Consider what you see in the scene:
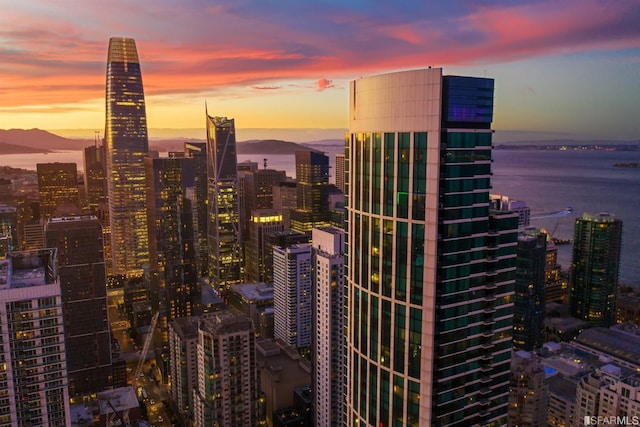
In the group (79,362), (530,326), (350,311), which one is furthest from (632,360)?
(79,362)

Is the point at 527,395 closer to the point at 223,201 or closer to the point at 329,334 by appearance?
the point at 329,334

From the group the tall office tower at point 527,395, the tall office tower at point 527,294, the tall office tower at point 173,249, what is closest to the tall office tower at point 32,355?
the tall office tower at point 527,395

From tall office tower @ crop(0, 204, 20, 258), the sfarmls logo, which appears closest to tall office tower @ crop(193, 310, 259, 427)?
the sfarmls logo

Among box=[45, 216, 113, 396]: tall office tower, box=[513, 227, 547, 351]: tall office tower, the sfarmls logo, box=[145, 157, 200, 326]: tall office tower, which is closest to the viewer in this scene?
the sfarmls logo

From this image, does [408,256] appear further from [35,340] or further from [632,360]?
[632,360]

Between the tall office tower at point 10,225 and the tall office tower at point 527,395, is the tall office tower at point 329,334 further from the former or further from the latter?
the tall office tower at point 10,225

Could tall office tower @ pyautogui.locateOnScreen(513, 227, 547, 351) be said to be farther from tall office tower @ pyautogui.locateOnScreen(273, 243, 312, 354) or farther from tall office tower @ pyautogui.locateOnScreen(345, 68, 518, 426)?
tall office tower @ pyautogui.locateOnScreen(345, 68, 518, 426)

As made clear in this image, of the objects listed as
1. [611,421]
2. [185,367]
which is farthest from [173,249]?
[611,421]
